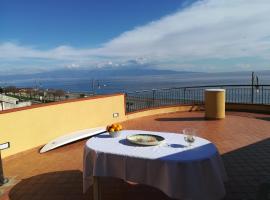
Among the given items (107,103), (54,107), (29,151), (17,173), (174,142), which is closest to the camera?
(174,142)

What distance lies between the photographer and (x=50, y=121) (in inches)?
230

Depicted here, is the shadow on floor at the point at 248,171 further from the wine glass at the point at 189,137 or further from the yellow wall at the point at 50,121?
the yellow wall at the point at 50,121

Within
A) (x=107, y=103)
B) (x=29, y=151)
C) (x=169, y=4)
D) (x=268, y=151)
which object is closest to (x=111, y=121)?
(x=107, y=103)

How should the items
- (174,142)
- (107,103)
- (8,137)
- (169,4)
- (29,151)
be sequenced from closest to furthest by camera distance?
(174,142) < (8,137) < (29,151) < (107,103) < (169,4)

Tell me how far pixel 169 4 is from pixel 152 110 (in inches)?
227

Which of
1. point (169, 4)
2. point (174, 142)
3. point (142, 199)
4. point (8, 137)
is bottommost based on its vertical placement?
point (142, 199)

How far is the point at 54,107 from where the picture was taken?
593 cm

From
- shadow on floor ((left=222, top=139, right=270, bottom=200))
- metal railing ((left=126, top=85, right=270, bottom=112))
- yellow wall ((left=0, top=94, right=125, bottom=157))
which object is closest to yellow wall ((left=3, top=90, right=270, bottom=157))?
yellow wall ((left=0, top=94, right=125, bottom=157))

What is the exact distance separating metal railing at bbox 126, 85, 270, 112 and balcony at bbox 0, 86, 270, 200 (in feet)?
1.63

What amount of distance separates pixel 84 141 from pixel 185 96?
230 inches

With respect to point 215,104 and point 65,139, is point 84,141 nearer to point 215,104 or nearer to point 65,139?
A: point 65,139

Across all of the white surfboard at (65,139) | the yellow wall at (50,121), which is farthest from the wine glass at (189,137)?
the yellow wall at (50,121)

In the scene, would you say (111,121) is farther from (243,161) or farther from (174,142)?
(174,142)

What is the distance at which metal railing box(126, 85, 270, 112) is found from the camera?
365 inches
